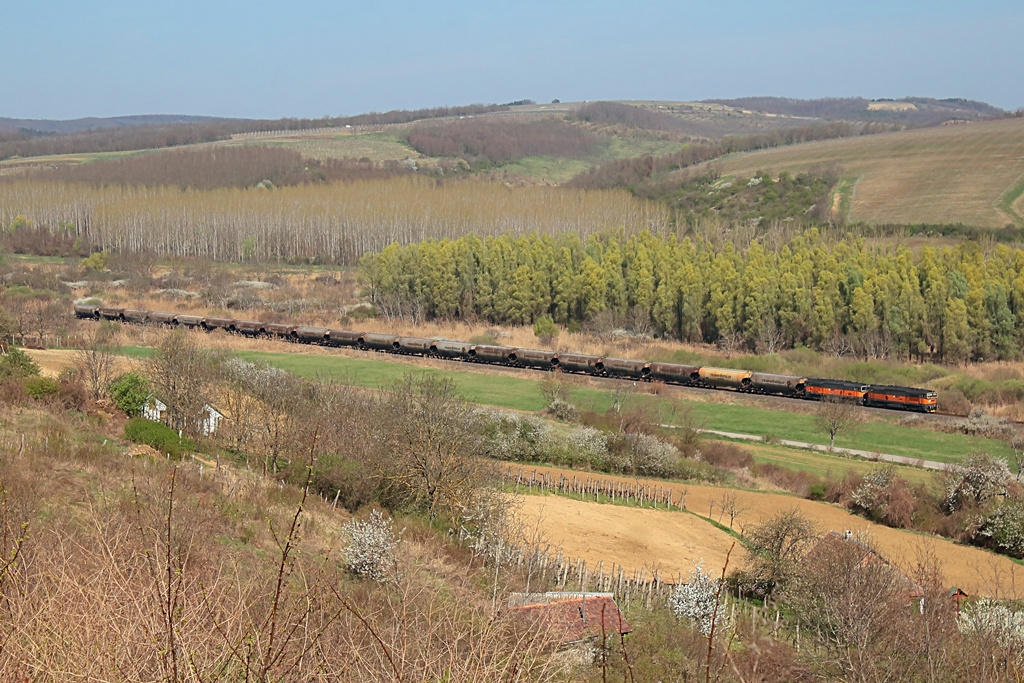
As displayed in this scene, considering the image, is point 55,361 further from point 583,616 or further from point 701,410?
point 583,616

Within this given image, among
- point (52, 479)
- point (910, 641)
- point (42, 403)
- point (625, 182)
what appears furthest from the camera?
point (625, 182)

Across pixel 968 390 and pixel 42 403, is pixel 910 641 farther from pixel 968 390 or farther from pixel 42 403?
pixel 968 390

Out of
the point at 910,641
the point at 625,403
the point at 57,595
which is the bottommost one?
the point at 625,403

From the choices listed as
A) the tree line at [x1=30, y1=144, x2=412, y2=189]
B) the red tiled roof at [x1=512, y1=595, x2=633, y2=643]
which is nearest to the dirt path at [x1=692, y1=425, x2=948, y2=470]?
the red tiled roof at [x1=512, y1=595, x2=633, y2=643]

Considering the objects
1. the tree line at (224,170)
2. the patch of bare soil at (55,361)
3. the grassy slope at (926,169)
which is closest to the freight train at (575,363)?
the patch of bare soil at (55,361)

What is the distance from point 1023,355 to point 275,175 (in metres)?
130

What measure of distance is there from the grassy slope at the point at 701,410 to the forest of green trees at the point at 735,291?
1395cm

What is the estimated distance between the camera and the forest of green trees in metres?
58.8

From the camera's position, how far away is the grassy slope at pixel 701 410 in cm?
4284

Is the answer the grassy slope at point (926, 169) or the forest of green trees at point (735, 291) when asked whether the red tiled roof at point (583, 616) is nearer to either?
the forest of green trees at point (735, 291)

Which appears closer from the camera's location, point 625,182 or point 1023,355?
point 1023,355

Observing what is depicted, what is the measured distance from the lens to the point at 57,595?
8.82 m

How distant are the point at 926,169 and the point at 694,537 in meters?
94.9

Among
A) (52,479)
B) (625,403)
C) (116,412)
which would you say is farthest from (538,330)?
(52,479)
